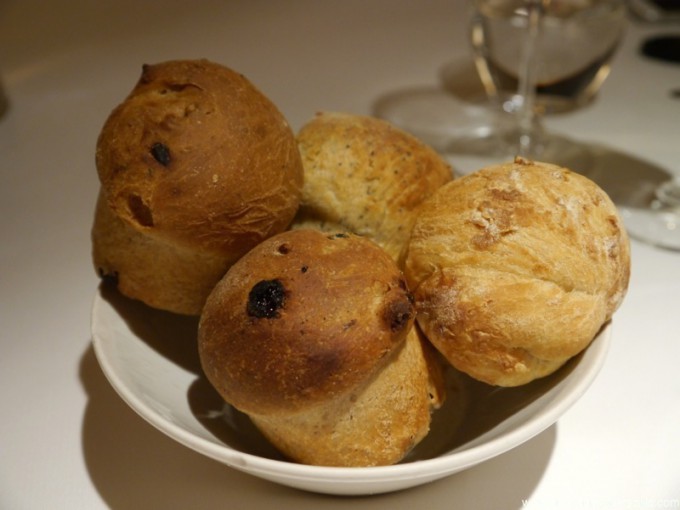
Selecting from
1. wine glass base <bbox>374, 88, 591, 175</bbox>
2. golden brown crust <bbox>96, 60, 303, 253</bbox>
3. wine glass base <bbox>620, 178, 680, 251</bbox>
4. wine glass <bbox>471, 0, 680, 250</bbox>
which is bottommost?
wine glass base <bbox>620, 178, 680, 251</bbox>

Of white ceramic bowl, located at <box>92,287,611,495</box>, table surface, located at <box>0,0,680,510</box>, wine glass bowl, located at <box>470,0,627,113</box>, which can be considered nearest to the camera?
white ceramic bowl, located at <box>92,287,611,495</box>

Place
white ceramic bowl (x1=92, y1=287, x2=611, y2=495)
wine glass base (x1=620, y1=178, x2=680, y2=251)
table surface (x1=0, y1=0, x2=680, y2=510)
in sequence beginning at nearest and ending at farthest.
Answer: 1. white ceramic bowl (x1=92, y1=287, x2=611, y2=495)
2. table surface (x1=0, y1=0, x2=680, y2=510)
3. wine glass base (x1=620, y1=178, x2=680, y2=251)

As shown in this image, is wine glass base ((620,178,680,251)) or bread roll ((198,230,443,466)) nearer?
bread roll ((198,230,443,466))

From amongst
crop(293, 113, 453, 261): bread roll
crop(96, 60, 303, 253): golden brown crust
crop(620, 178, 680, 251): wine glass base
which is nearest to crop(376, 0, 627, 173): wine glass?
crop(620, 178, 680, 251): wine glass base

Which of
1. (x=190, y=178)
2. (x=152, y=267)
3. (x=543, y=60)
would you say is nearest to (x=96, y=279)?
(x=152, y=267)

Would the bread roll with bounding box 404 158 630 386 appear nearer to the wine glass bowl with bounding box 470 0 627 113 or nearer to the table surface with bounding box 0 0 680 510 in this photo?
the table surface with bounding box 0 0 680 510

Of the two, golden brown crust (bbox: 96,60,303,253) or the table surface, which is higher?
golden brown crust (bbox: 96,60,303,253)

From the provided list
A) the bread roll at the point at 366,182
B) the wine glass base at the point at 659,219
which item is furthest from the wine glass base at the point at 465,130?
the bread roll at the point at 366,182

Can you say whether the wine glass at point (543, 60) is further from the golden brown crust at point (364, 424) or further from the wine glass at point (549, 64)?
the golden brown crust at point (364, 424)

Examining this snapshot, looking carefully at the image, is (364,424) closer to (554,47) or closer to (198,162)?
(198,162)
